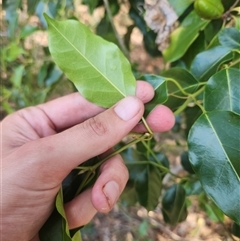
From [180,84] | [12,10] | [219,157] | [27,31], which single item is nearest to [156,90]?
[180,84]

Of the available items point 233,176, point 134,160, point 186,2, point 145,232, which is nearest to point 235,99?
point 233,176

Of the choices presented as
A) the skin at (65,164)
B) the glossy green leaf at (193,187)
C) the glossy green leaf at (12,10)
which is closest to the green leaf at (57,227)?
the skin at (65,164)

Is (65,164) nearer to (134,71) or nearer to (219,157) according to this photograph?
(219,157)

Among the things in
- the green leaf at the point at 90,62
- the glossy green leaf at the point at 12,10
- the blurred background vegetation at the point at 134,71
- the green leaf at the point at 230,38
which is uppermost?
the green leaf at the point at 230,38

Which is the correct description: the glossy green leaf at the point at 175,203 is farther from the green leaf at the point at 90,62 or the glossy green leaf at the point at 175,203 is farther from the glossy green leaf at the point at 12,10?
the glossy green leaf at the point at 12,10

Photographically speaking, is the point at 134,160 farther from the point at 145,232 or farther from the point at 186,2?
the point at 145,232

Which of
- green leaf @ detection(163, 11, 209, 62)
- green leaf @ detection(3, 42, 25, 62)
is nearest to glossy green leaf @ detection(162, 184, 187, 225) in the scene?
green leaf @ detection(163, 11, 209, 62)
